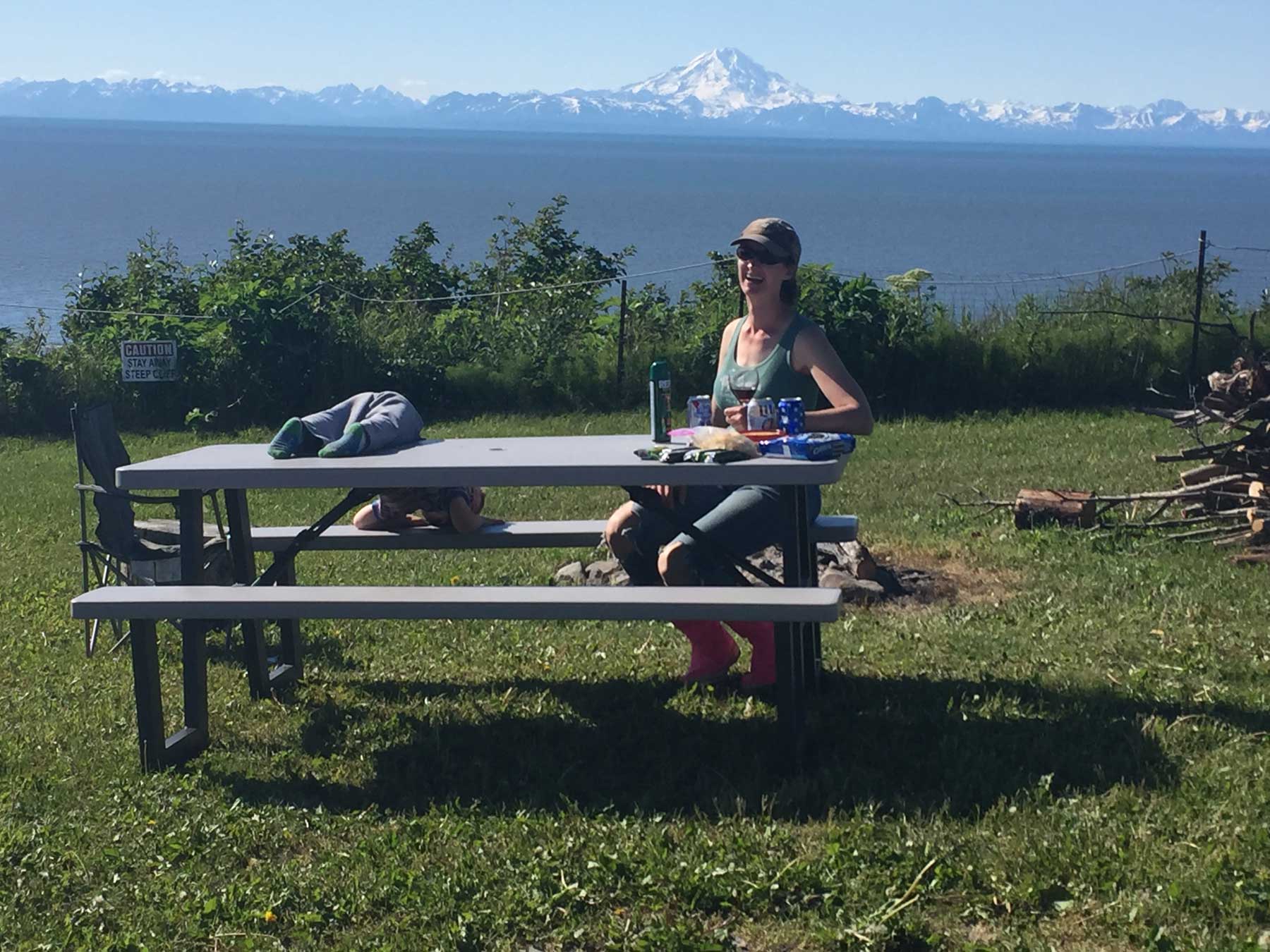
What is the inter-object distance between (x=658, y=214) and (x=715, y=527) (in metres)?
88.3

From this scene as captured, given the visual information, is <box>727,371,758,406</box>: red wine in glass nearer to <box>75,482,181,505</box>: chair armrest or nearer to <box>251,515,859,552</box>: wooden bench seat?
<box>251,515,859,552</box>: wooden bench seat

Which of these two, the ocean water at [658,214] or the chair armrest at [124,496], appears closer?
the chair armrest at [124,496]

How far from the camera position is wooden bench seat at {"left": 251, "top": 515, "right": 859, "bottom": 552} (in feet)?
19.0

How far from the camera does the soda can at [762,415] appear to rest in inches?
200

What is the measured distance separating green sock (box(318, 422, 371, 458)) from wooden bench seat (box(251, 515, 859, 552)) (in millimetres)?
604

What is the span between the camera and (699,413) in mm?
5367

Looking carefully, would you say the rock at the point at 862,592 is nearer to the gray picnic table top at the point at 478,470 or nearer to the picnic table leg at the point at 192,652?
the gray picnic table top at the point at 478,470

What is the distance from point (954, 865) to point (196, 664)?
268cm

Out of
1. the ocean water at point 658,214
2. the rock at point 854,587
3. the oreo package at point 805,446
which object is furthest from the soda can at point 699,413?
the ocean water at point 658,214

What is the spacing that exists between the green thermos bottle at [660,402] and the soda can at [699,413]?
0.17 metres

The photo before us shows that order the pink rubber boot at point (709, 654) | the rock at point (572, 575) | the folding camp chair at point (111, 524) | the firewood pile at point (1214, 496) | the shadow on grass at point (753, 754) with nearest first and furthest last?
the shadow on grass at point (753, 754) < the pink rubber boot at point (709, 654) < the folding camp chair at point (111, 524) < the rock at point (572, 575) < the firewood pile at point (1214, 496)

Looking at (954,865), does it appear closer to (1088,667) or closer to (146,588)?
(1088,667)

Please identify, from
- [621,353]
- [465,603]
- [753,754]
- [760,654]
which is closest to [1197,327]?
[621,353]

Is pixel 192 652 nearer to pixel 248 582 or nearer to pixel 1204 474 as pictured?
pixel 248 582
